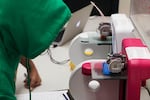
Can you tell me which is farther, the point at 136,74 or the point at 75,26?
the point at 75,26

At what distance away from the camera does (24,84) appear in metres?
1.12

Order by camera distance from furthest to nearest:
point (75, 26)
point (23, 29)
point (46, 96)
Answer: point (75, 26), point (46, 96), point (23, 29)

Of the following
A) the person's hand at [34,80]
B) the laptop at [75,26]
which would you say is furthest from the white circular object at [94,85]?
the laptop at [75,26]

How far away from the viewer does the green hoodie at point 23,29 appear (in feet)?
1.58

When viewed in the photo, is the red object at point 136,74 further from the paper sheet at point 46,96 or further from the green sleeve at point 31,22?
the paper sheet at point 46,96

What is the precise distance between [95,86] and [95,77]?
0.04 metres

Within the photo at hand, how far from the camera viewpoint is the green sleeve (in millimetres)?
480

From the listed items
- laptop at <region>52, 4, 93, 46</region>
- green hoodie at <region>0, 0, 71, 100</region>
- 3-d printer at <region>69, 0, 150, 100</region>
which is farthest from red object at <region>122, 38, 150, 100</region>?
laptop at <region>52, 4, 93, 46</region>

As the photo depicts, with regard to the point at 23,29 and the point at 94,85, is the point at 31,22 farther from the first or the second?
the point at 94,85

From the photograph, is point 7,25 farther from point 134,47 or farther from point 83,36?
point 83,36

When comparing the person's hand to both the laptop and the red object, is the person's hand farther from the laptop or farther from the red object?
the red object

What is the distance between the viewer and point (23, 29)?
0.50 m

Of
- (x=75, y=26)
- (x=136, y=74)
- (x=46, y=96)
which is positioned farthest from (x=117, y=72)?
(x=75, y=26)

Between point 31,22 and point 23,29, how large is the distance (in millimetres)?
19
